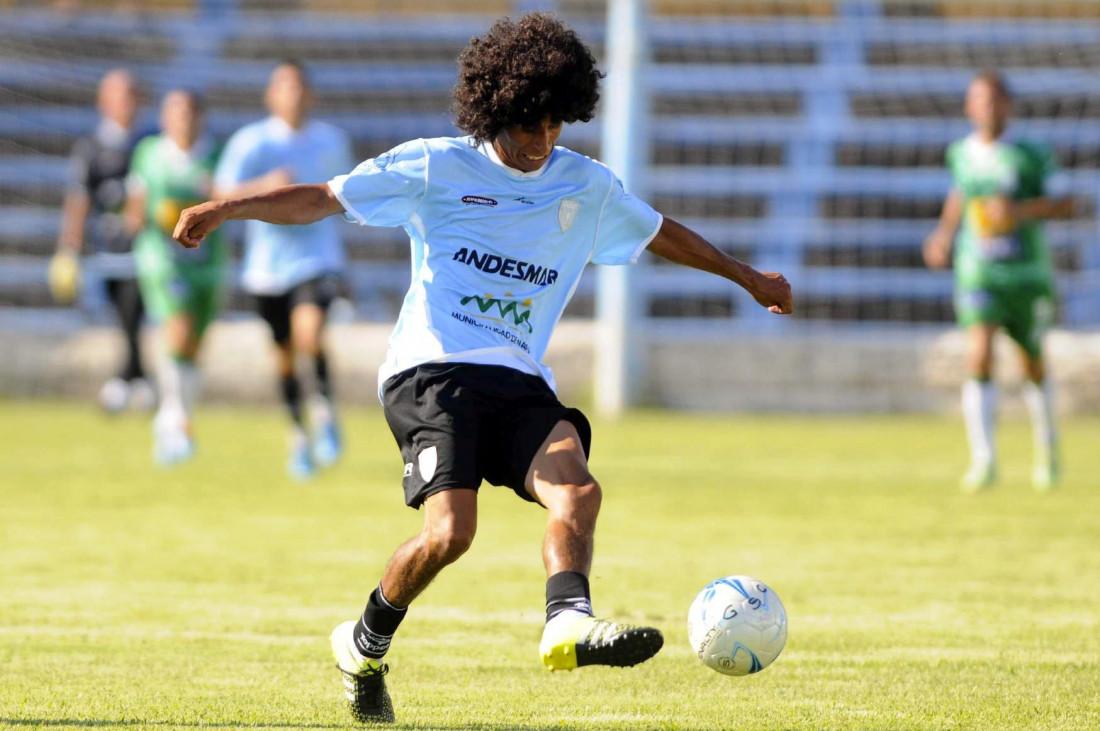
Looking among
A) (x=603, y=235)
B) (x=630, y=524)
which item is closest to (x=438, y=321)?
(x=603, y=235)

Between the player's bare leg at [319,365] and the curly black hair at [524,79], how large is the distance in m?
6.45

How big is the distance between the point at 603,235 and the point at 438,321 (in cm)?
57

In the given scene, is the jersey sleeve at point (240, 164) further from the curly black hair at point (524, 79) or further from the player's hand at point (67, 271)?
the curly black hair at point (524, 79)

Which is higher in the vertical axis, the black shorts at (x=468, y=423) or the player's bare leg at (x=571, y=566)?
the black shorts at (x=468, y=423)

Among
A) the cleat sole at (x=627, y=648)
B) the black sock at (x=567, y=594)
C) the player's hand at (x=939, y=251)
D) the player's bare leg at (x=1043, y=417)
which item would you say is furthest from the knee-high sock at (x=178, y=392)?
the cleat sole at (x=627, y=648)

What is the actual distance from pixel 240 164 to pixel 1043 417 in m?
5.17

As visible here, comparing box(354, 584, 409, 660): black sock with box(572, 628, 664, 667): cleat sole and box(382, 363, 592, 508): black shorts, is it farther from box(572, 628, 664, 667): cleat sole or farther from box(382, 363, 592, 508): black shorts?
box(572, 628, 664, 667): cleat sole

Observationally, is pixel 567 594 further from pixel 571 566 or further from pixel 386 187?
pixel 386 187

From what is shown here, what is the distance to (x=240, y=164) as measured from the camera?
36.9ft

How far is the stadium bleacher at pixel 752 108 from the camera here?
56.8 ft

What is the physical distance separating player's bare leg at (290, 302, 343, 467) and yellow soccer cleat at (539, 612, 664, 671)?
7.28 metres

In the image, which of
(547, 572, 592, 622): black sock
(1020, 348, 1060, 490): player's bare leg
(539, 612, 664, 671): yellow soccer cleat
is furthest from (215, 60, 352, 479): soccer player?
(539, 612, 664, 671): yellow soccer cleat

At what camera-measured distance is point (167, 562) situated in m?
7.32

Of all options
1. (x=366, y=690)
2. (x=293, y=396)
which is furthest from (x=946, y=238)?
(x=366, y=690)
